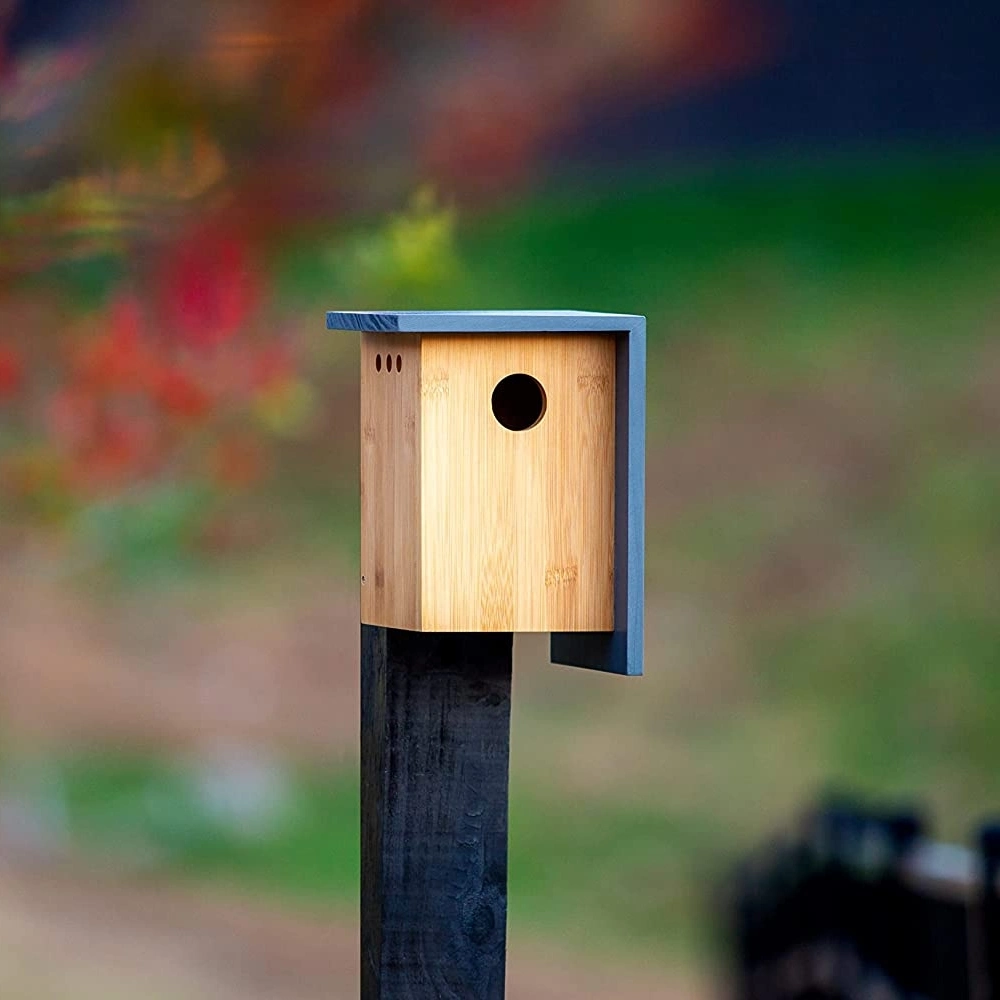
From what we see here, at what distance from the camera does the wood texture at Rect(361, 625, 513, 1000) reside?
6.36 feet

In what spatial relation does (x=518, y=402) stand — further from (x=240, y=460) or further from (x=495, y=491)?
(x=240, y=460)

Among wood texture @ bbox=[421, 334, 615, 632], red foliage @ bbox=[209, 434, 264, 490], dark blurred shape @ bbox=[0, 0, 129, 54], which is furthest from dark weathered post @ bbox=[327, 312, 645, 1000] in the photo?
dark blurred shape @ bbox=[0, 0, 129, 54]

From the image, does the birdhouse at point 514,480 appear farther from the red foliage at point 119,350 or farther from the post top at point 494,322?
the red foliage at point 119,350

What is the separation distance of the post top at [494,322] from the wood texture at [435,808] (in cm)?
29

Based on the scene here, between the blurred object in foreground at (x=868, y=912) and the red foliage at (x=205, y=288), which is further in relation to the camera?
the blurred object in foreground at (x=868, y=912)

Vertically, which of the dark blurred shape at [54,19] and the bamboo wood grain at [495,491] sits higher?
the dark blurred shape at [54,19]

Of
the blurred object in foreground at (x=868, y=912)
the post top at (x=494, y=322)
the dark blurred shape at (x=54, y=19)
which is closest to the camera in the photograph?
the post top at (x=494, y=322)

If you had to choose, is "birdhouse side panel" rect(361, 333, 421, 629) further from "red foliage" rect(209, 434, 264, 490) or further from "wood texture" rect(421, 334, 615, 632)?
"red foliage" rect(209, 434, 264, 490)

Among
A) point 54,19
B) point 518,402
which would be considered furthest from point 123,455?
point 518,402

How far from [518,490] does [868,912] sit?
197 centimetres

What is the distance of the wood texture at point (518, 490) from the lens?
75.4 inches

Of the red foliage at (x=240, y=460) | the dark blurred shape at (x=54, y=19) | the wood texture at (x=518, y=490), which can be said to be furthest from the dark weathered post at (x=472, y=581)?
the dark blurred shape at (x=54, y=19)

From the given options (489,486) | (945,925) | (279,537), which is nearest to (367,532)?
(489,486)

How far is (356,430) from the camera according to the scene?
3.46 m
